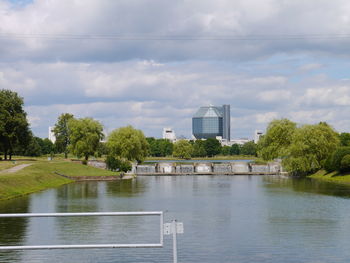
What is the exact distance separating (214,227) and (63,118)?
11394 cm

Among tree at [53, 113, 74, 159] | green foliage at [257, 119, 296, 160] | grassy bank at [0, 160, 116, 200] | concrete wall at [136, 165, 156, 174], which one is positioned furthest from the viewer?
tree at [53, 113, 74, 159]

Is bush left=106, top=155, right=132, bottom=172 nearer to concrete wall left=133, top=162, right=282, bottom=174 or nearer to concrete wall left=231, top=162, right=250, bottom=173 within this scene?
concrete wall left=133, top=162, right=282, bottom=174

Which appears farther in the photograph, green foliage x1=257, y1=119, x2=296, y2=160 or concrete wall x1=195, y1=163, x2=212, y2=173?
concrete wall x1=195, y1=163, x2=212, y2=173

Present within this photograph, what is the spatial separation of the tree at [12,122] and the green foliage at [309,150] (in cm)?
4789

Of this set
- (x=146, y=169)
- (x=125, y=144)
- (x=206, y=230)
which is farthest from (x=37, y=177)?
(x=146, y=169)

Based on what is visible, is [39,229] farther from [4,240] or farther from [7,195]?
[7,195]

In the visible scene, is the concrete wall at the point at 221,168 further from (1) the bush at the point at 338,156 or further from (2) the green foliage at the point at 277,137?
(1) the bush at the point at 338,156

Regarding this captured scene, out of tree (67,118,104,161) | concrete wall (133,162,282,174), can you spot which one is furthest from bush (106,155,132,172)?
concrete wall (133,162,282,174)

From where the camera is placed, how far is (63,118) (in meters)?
139

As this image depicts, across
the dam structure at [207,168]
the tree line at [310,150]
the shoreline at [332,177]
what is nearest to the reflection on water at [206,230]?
the shoreline at [332,177]

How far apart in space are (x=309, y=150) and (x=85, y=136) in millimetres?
44985

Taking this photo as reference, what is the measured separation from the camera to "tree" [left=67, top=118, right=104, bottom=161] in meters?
107

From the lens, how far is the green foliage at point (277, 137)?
113m

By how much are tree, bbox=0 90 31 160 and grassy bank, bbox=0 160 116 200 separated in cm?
835
